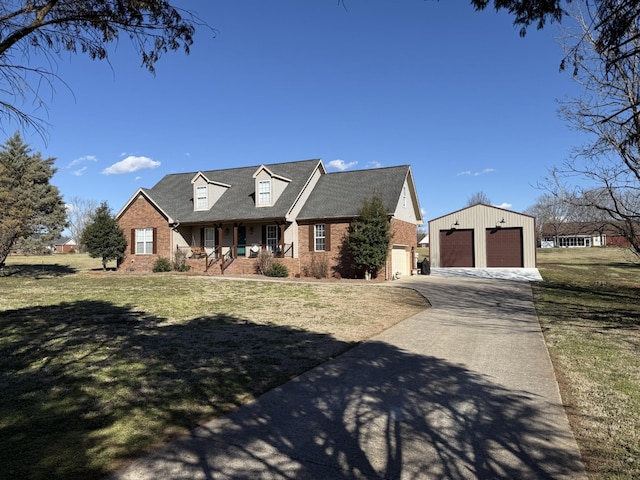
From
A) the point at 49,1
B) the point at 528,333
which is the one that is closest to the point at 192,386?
the point at 49,1

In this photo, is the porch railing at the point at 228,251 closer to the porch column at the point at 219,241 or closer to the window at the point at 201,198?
the porch column at the point at 219,241

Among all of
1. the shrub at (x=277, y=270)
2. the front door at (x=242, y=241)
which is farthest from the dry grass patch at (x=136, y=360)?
the front door at (x=242, y=241)

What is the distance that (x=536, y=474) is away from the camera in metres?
3.33

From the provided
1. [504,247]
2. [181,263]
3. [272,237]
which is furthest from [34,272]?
[504,247]

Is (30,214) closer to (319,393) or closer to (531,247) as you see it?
(319,393)

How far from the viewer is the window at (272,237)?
1000 inches

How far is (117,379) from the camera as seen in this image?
5.54 meters

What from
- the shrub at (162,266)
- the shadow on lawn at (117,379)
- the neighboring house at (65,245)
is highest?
the neighboring house at (65,245)

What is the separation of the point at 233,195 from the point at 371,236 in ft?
36.8

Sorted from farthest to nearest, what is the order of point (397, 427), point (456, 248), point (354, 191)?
point (456, 248) → point (354, 191) → point (397, 427)

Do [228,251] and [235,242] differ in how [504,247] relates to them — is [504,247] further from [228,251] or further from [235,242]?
[228,251]

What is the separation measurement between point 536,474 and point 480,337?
5456mm

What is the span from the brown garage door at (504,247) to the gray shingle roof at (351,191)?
10559mm

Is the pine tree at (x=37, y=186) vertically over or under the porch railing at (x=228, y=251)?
over
